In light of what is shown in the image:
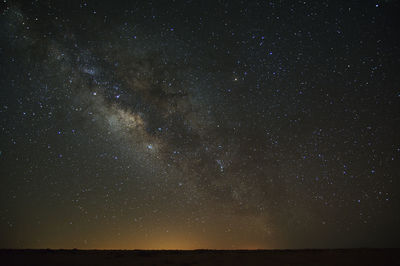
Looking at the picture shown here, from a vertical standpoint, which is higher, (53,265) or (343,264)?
(343,264)

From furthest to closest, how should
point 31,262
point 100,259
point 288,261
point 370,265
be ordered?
1. point 100,259
2. point 31,262
3. point 288,261
4. point 370,265

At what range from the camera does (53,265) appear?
28.7 feet

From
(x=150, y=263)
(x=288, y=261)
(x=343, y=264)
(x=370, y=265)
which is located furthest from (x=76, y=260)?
(x=370, y=265)

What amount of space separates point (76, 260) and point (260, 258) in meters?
7.91

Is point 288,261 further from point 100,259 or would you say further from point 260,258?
point 100,259

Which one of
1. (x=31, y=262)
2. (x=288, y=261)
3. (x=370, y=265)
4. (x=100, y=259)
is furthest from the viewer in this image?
(x=100, y=259)

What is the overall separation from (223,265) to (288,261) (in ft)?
8.44

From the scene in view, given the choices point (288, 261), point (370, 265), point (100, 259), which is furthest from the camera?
point (100, 259)

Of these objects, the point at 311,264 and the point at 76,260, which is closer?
the point at 311,264

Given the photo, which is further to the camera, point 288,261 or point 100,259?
point 100,259

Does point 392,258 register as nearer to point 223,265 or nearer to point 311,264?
point 311,264

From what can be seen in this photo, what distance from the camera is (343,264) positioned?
320 inches

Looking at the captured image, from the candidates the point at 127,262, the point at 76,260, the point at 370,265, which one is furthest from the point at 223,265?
the point at 76,260

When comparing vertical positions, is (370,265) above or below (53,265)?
above
